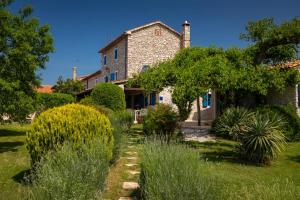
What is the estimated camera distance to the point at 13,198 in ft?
17.0

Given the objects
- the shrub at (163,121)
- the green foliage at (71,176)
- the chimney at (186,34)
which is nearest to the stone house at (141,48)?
the chimney at (186,34)

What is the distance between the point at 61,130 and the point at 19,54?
6.59m

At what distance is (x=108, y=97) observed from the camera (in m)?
24.2

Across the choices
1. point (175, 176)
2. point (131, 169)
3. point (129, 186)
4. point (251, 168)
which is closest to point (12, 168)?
point (131, 169)

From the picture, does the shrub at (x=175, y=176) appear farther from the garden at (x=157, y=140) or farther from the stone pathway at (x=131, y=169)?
the stone pathway at (x=131, y=169)

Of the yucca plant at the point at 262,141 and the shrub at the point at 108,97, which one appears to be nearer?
the yucca plant at the point at 262,141

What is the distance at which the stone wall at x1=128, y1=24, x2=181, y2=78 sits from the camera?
120 feet

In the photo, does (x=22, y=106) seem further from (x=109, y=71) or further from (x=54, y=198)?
(x=109, y=71)

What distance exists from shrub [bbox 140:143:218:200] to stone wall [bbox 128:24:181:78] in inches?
1219

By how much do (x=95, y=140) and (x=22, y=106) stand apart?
333 inches

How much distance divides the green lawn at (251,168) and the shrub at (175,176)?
5.91 ft

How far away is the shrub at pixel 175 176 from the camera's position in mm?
4118

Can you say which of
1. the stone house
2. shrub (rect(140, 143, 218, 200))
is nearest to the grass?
shrub (rect(140, 143, 218, 200))

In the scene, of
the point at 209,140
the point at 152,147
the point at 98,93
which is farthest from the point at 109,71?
the point at 152,147
